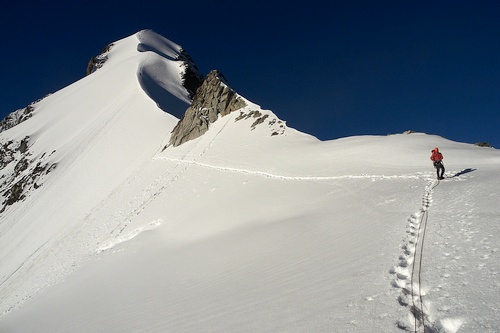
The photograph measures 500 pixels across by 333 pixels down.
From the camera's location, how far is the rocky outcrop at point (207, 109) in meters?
38.1

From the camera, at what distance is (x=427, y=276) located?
502 centimetres

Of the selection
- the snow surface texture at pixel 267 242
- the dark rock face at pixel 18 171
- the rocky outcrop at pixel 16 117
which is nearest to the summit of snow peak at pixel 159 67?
the dark rock face at pixel 18 171

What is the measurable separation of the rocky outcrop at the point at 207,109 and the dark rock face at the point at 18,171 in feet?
67.2

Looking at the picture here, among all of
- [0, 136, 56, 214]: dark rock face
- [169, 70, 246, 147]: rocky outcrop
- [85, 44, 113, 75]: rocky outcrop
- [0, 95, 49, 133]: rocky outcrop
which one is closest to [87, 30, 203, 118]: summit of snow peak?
[85, 44, 113, 75]: rocky outcrop

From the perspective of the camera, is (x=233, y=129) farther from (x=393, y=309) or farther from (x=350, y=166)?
(x=393, y=309)

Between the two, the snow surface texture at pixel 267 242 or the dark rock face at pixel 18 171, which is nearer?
the snow surface texture at pixel 267 242

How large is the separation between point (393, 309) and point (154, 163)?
32107mm

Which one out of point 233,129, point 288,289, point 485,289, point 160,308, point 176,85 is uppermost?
point 176,85

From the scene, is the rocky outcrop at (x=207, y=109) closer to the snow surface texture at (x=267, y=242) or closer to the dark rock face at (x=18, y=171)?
the snow surface texture at (x=267, y=242)

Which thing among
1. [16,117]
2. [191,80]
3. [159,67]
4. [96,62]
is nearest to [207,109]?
[191,80]

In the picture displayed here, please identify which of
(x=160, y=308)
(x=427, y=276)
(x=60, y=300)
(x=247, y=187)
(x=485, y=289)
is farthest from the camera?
(x=247, y=187)

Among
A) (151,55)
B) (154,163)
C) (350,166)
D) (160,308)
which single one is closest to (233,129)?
(154,163)

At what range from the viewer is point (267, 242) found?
9.90 m

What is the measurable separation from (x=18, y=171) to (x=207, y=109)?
35815 mm
